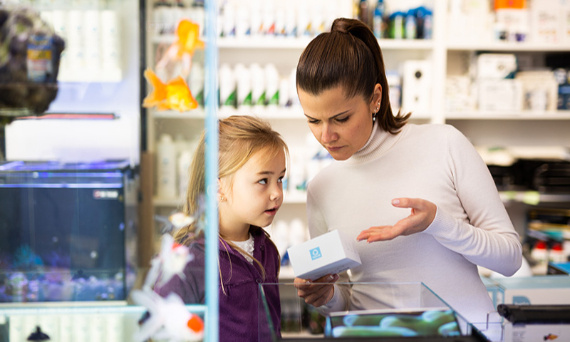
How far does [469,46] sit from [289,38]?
3.79ft

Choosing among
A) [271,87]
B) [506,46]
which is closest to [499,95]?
[506,46]

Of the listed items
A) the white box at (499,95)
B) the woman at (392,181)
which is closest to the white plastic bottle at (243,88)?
the white box at (499,95)

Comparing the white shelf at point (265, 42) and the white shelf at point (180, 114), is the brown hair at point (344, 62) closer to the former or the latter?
the white shelf at point (180, 114)

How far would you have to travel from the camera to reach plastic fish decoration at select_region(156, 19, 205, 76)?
29.3 inches

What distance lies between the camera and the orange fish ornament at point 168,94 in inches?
29.5

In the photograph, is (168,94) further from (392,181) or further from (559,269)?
(559,269)

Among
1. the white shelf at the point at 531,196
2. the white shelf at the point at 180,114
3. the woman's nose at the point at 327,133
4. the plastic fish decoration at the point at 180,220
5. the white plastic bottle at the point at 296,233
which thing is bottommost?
the white plastic bottle at the point at 296,233

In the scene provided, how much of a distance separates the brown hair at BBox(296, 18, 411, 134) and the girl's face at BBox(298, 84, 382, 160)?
0.05 ft

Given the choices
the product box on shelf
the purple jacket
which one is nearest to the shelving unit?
the product box on shelf

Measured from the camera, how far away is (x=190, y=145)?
765 mm

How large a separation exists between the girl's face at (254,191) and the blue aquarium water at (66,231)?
0.53 m

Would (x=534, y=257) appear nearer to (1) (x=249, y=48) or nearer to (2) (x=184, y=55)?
(1) (x=249, y=48)

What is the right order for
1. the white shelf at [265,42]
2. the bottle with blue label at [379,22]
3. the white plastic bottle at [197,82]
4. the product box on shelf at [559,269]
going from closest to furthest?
the white plastic bottle at [197,82] < the product box on shelf at [559,269] < the white shelf at [265,42] < the bottle with blue label at [379,22]

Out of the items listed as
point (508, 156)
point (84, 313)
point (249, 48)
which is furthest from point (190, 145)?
point (508, 156)
